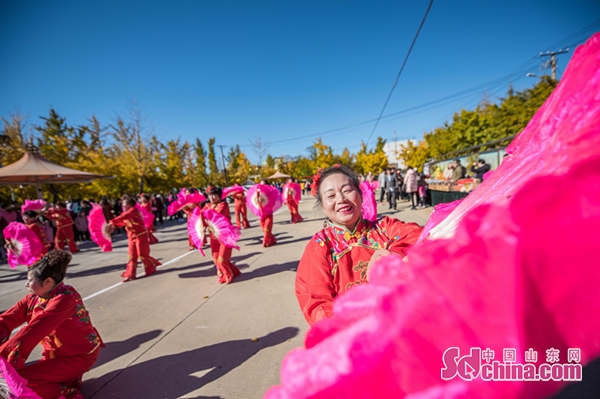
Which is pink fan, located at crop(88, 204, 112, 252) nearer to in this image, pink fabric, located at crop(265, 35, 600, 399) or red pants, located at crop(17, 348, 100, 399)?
red pants, located at crop(17, 348, 100, 399)

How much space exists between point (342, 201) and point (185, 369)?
8.64 ft

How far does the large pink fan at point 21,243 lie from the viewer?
595cm

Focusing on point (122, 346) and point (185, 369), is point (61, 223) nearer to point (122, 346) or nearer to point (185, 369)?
point (122, 346)

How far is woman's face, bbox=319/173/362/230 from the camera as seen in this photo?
1.82 meters

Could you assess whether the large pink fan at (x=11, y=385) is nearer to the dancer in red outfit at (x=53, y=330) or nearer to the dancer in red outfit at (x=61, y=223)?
the dancer in red outfit at (x=53, y=330)

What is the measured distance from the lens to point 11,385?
1884 millimetres

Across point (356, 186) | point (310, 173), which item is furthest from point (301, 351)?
point (310, 173)

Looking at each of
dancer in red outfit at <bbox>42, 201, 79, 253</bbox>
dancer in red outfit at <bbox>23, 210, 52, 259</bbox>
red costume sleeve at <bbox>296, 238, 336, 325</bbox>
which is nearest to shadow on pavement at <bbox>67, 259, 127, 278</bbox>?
dancer in red outfit at <bbox>23, 210, 52, 259</bbox>

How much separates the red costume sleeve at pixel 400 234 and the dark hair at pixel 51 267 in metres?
2.93

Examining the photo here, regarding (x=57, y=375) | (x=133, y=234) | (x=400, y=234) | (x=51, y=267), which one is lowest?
(x=57, y=375)

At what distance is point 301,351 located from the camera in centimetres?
54

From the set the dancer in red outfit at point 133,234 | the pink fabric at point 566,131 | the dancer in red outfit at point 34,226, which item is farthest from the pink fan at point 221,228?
the pink fabric at point 566,131

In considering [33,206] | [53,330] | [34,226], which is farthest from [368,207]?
[33,206]

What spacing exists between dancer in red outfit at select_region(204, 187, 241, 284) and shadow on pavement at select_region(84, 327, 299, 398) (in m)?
2.21
